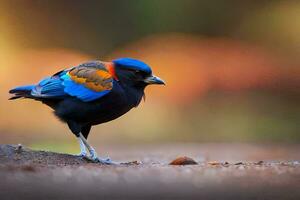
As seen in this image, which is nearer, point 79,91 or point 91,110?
point 91,110

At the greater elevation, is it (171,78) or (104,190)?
(171,78)

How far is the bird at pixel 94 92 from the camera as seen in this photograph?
5637mm

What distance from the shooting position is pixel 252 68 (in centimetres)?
1594

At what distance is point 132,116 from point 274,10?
4.99 meters

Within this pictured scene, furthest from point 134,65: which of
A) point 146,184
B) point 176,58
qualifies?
point 176,58

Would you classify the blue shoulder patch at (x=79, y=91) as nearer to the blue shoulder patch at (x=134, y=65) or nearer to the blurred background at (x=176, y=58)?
the blue shoulder patch at (x=134, y=65)

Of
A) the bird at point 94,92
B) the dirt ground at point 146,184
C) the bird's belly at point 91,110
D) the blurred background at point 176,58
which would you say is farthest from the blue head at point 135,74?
the blurred background at point 176,58

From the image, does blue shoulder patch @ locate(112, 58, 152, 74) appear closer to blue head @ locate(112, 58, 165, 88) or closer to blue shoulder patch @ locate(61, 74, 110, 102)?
blue head @ locate(112, 58, 165, 88)

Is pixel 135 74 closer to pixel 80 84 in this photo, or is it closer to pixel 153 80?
pixel 153 80

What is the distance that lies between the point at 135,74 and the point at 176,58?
443 inches

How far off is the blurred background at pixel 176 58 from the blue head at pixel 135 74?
5.70 m

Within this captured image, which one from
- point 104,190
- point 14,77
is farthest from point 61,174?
point 14,77

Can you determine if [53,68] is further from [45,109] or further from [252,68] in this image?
[252,68]

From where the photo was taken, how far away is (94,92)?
5660 mm
